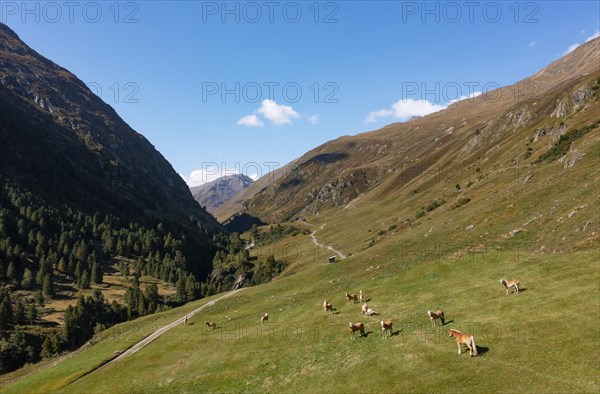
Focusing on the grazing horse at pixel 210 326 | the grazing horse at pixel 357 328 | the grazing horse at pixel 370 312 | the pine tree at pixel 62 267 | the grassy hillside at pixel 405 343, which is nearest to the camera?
the grassy hillside at pixel 405 343

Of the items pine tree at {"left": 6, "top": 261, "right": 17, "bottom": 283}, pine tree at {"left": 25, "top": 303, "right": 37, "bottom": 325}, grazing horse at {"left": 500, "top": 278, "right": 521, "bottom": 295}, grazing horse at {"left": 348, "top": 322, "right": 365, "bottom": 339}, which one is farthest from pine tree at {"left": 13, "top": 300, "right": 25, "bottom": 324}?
grazing horse at {"left": 500, "top": 278, "right": 521, "bottom": 295}

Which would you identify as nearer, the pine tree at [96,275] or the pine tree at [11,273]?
the pine tree at [11,273]

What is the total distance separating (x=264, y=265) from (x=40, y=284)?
89.4 metres

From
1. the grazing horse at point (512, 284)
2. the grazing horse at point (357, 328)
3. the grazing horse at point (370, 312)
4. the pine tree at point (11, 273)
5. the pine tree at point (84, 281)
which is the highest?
the pine tree at point (11, 273)

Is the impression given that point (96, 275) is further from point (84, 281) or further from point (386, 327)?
point (386, 327)

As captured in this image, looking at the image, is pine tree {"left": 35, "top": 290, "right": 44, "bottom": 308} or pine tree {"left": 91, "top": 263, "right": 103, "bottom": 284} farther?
pine tree {"left": 91, "top": 263, "right": 103, "bottom": 284}

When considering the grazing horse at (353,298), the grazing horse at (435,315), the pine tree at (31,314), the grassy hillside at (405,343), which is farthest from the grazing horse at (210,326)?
the pine tree at (31,314)

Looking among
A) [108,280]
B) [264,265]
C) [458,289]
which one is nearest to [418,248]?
[458,289]

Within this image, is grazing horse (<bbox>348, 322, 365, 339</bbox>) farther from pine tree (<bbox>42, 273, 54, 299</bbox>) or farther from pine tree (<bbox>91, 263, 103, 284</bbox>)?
pine tree (<bbox>91, 263, 103, 284</bbox>)

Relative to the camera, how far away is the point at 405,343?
32188 millimetres

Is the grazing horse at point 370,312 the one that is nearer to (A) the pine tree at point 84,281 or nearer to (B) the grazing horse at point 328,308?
(B) the grazing horse at point 328,308

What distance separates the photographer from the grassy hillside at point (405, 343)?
2538 centimetres

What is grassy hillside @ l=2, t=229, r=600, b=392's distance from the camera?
25375 millimetres

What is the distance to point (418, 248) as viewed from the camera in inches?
2832
